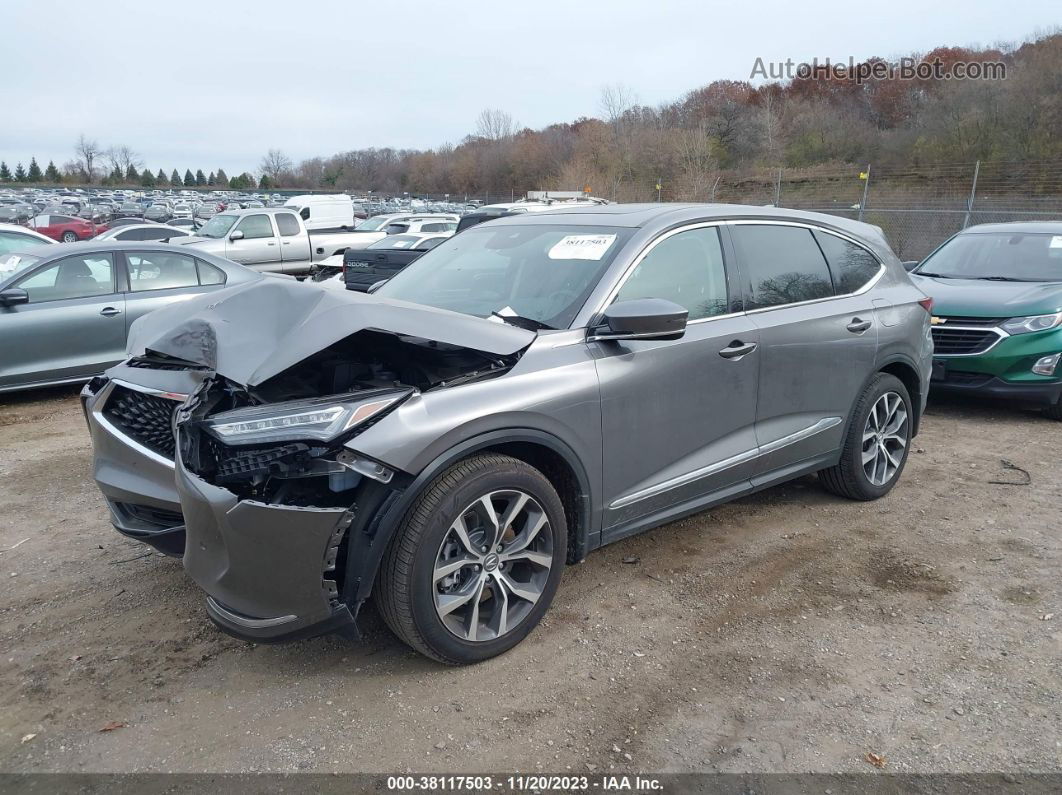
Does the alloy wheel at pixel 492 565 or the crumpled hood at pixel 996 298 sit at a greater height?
the crumpled hood at pixel 996 298

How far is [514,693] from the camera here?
2.96 metres

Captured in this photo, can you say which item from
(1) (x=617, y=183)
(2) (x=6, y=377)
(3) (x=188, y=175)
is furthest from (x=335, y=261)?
(3) (x=188, y=175)

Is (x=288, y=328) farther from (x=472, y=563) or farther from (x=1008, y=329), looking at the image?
Answer: (x=1008, y=329)

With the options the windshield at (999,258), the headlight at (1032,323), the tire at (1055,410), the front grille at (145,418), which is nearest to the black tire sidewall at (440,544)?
the front grille at (145,418)

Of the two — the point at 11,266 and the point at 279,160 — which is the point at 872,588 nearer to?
the point at 11,266

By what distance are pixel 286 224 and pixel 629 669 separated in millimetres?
15906

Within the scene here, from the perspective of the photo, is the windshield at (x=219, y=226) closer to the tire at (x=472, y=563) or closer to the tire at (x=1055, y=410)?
the tire at (x=1055, y=410)

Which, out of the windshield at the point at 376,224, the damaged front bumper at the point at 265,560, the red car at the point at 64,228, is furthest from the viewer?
the red car at the point at 64,228

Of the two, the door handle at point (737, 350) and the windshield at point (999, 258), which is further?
the windshield at point (999, 258)

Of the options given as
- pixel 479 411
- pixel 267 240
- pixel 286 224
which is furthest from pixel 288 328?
pixel 286 224

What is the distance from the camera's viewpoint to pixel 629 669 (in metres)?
3.13

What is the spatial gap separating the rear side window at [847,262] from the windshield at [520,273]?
5.22 feet

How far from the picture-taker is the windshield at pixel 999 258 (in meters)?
7.50

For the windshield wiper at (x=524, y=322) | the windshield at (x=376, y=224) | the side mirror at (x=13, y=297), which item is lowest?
the side mirror at (x=13, y=297)
